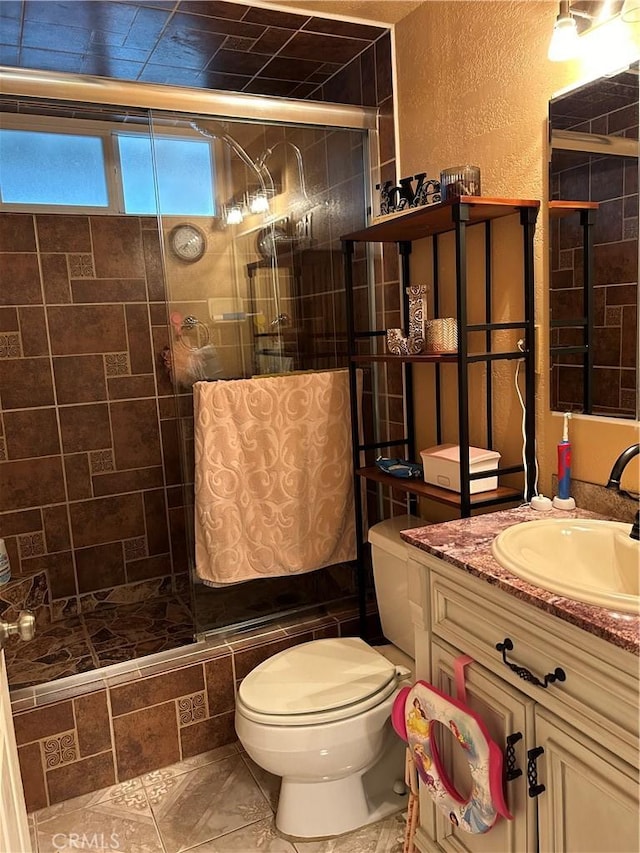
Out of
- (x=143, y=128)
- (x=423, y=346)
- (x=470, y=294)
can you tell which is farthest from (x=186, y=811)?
(x=143, y=128)

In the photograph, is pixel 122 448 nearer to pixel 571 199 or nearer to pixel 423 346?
pixel 423 346

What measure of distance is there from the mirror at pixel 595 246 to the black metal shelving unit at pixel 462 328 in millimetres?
85

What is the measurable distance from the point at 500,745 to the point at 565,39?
1.58m

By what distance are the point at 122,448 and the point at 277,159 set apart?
150 cm

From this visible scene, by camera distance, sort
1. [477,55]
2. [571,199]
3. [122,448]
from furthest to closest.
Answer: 1. [122,448]
2. [477,55]
3. [571,199]

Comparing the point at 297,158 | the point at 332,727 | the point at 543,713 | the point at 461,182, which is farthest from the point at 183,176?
the point at 543,713

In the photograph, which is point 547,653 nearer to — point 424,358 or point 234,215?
point 424,358

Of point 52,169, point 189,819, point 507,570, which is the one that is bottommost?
point 189,819

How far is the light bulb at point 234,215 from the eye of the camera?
7.28ft

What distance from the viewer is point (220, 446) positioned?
223 cm

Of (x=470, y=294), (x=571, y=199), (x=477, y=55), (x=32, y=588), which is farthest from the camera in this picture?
(x=32, y=588)

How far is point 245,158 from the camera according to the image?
2.24 metres

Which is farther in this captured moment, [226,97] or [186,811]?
[226,97]

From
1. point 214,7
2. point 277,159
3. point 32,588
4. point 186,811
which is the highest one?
point 214,7
